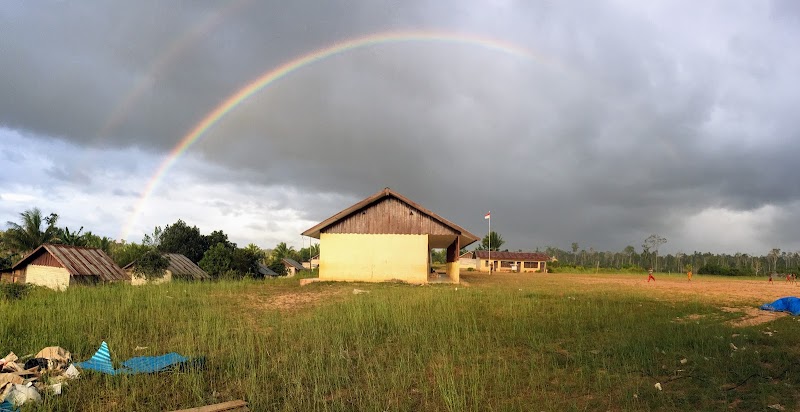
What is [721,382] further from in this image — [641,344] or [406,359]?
[406,359]

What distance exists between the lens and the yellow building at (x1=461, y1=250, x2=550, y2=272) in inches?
3083

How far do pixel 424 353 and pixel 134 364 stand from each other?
14.5ft

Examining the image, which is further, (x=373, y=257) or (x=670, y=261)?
(x=670, y=261)

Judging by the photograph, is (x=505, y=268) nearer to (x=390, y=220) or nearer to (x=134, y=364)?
(x=390, y=220)

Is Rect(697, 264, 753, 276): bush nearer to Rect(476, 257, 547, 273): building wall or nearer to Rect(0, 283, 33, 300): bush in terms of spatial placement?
Rect(476, 257, 547, 273): building wall

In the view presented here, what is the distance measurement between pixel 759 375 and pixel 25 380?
385 inches

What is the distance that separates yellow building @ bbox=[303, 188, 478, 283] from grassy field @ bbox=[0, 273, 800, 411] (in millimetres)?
11402

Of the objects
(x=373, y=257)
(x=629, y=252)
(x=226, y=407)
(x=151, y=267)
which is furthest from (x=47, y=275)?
(x=629, y=252)

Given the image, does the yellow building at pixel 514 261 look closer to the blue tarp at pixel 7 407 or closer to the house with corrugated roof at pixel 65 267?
the house with corrugated roof at pixel 65 267

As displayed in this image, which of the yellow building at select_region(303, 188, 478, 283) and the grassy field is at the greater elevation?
the yellow building at select_region(303, 188, 478, 283)

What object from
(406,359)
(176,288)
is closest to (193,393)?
(406,359)

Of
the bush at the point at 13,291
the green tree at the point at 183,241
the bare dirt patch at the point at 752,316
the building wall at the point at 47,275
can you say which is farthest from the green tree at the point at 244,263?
the bare dirt patch at the point at 752,316

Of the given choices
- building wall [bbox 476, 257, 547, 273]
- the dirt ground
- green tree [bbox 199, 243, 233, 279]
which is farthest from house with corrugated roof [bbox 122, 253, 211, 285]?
building wall [bbox 476, 257, 547, 273]

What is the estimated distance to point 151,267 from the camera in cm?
3572
